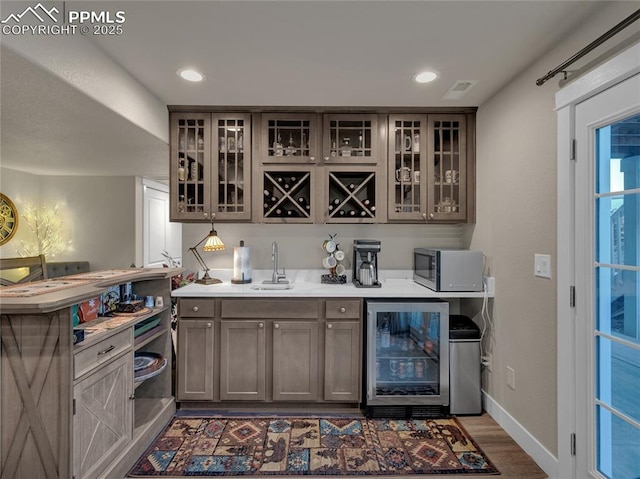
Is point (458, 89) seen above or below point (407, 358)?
above

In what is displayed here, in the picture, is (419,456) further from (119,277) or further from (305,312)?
(119,277)

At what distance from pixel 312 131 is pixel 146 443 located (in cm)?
258

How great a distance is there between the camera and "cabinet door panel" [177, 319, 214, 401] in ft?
8.02

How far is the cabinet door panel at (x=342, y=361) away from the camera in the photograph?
2.43 meters

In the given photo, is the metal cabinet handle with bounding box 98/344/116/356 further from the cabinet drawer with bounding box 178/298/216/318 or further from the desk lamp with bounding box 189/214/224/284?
the desk lamp with bounding box 189/214/224/284

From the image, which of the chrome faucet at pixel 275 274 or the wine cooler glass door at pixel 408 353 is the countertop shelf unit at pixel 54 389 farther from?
the wine cooler glass door at pixel 408 353

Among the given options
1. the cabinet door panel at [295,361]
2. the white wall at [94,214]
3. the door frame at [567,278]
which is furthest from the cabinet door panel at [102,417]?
the white wall at [94,214]

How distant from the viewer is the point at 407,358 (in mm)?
2504

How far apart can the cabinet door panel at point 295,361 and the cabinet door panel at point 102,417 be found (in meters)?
0.97

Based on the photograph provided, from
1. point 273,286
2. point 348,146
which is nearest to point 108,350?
point 273,286

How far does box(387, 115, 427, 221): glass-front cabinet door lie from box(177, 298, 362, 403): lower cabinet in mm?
935

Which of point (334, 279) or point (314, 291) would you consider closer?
point (314, 291)

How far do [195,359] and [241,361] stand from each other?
356mm

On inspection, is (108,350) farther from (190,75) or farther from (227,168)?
(190,75)
